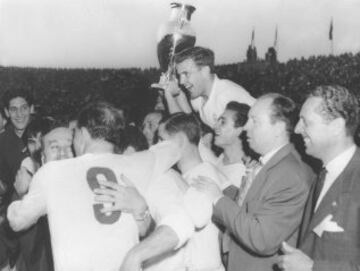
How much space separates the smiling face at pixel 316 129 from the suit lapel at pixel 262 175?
33 cm

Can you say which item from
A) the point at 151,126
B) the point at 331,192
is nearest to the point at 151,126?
the point at 151,126

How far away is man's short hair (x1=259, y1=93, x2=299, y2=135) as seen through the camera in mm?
3260

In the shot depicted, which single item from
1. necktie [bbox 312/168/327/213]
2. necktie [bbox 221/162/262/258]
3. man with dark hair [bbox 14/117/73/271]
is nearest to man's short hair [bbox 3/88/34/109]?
man with dark hair [bbox 14/117/73/271]

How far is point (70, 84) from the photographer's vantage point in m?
15.1

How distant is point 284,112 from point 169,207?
3.57 feet

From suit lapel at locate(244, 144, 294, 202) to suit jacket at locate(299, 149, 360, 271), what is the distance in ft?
1.58

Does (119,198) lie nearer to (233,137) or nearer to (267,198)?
(267,198)

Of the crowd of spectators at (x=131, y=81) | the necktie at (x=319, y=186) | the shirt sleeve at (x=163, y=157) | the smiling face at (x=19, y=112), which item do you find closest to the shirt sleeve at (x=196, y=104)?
the crowd of spectators at (x=131, y=81)

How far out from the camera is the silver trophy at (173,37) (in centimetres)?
541

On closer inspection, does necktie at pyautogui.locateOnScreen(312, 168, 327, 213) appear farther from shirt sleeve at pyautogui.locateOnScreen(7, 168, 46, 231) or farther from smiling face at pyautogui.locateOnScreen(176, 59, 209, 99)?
smiling face at pyautogui.locateOnScreen(176, 59, 209, 99)

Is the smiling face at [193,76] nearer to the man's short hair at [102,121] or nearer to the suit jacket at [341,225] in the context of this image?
the man's short hair at [102,121]

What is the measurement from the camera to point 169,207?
2.69 metres

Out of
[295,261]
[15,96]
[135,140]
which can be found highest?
[15,96]

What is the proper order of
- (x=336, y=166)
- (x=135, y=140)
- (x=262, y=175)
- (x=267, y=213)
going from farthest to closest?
1. (x=135, y=140)
2. (x=262, y=175)
3. (x=267, y=213)
4. (x=336, y=166)
